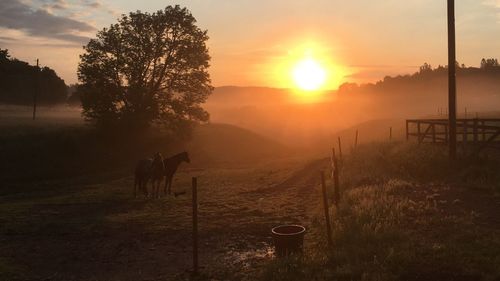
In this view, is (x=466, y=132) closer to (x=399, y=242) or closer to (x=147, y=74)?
(x=399, y=242)

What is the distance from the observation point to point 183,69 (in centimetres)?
4519

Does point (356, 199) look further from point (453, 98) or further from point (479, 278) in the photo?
point (453, 98)

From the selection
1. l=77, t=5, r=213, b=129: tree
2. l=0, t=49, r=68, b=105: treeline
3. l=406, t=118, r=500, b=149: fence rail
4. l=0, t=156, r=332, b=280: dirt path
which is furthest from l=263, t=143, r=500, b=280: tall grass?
l=0, t=49, r=68, b=105: treeline

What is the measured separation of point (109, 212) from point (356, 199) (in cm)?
1058

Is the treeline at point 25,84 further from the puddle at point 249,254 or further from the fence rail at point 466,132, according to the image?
the puddle at point 249,254

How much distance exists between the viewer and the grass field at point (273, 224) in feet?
31.4

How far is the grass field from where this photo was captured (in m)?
9.56

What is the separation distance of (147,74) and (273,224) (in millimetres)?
33261

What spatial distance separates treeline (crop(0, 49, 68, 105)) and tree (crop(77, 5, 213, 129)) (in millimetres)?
55259

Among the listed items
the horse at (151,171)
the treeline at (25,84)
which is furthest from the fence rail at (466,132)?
the treeline at (25,84)

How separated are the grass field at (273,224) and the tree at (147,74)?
13.9 m

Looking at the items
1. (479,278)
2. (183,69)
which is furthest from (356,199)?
(183,69)

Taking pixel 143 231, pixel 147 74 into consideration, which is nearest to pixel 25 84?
pixel 147 74

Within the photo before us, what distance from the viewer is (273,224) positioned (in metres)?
15.5
